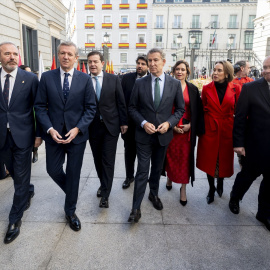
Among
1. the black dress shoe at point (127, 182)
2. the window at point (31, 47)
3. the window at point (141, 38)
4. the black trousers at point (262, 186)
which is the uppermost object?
the window at point (141, 38)

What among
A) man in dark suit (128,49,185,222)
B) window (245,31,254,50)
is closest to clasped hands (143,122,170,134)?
man in dark suit (128,49,185,222)

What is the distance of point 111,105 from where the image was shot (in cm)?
347

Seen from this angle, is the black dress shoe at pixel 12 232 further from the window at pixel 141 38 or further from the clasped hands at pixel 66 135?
the window at pixel 141 38

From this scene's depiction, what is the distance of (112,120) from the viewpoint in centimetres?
348

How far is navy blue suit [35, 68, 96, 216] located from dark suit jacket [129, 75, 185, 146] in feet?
1.89

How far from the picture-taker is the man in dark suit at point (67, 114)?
2812 millimetres

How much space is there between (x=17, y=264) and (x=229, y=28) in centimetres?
4989

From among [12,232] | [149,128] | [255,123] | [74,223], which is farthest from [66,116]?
[255,123]

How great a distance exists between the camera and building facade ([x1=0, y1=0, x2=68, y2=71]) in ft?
27.2

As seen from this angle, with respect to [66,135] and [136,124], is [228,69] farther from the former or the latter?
[66,135]

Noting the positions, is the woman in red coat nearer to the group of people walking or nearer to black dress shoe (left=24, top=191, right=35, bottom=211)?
the group of people walking

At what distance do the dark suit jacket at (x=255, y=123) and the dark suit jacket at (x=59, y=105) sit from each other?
5.87ft

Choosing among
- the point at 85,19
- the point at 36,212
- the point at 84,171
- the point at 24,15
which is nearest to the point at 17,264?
the point at 36,212

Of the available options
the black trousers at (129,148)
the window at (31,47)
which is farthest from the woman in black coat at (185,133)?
the window at (31,47)
